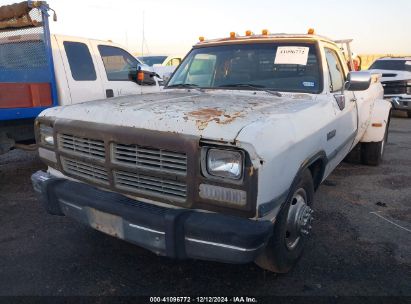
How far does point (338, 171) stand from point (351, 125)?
1682mm

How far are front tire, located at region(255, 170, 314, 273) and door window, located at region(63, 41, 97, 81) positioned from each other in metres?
3.97

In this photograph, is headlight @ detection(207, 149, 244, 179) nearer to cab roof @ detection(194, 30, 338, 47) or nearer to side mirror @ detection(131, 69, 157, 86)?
cab roof @ detection(194, 30, 338, 47)

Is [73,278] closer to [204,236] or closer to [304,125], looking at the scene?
[204,236]

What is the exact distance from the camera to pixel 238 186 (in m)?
2.25

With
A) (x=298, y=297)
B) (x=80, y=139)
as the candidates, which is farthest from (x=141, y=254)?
(x=298, y=297)

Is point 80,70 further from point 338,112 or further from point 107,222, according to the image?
point 338,112

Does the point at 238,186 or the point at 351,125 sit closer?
the point at 238,186

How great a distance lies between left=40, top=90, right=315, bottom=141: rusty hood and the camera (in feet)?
7.72

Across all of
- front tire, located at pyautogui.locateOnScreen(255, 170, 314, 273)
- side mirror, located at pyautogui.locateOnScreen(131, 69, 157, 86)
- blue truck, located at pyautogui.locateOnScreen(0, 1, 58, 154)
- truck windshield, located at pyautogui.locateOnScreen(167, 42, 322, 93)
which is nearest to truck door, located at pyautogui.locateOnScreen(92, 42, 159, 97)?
side mirror, located at pyautogui.locateOnScreen(131, 69, 157, 86)

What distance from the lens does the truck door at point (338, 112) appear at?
3639 mm

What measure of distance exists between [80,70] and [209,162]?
4.10 metres

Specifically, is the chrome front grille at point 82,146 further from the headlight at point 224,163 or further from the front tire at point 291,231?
the front tire at point 291,231

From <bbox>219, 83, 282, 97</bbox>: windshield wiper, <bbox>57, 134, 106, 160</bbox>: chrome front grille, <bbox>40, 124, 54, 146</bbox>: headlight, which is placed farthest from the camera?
<bbox>219, 83, 282, 97</bbox>: windshield wiper

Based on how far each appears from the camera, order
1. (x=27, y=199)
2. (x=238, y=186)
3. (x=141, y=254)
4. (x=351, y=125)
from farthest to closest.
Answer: (x=27, y=199) < (x=351, y=125) < (x=141, y=254) < (x=238, y=186)
